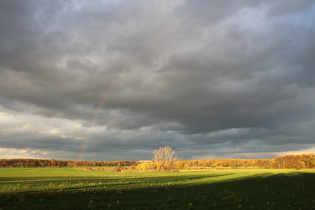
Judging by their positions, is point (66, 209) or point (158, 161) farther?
point (158, 161)

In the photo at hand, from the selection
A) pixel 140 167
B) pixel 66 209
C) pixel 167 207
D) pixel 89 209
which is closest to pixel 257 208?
pixel 167 207

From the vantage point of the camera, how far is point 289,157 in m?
175

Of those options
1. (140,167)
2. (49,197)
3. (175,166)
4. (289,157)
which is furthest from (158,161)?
(289,157)

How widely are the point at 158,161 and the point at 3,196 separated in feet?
317

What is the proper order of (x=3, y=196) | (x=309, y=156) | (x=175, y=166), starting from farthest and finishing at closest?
(x=309, y=156), (x=175, y=166), (x=3, y=196)

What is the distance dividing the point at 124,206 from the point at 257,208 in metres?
10.1

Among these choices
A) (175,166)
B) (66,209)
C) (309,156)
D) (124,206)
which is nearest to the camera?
(66,209)

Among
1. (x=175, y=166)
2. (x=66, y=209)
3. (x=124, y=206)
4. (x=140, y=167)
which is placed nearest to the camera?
(x=66, y=209)

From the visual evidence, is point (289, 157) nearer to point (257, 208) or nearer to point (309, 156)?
point (309, 156)

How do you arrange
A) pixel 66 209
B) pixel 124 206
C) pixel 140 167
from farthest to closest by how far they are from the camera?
pixel 140 167
pixel 124 206
pixel 66 209

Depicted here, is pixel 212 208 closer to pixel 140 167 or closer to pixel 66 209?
pixel 66 209

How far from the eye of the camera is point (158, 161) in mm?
112750

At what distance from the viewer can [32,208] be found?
15367mm

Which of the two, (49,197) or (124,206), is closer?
(124,206)
